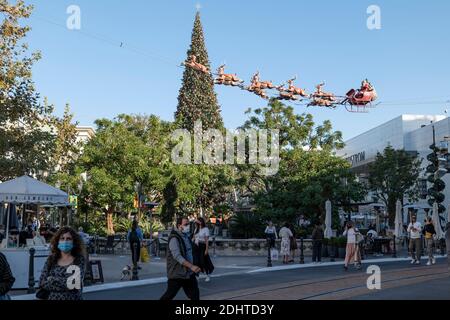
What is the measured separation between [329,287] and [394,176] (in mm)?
39706

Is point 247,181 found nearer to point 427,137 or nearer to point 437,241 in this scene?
point 437,241

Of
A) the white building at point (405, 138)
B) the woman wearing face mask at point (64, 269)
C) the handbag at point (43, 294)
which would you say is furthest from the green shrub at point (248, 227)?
the handbag at point (43, 294)

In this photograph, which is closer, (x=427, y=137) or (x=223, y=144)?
(x=223, y=144)

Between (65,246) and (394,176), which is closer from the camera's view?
(65,246)

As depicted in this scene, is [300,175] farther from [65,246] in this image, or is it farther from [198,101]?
[198,101]

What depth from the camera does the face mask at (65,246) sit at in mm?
5551

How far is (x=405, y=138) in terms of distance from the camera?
72.8 m

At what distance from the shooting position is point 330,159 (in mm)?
33750

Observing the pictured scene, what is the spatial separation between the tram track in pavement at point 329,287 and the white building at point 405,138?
42211 mm

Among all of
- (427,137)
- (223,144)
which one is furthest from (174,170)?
(427,137)

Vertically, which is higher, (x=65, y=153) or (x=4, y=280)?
(x=65, y=153)

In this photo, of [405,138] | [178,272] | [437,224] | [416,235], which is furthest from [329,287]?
[405,138]

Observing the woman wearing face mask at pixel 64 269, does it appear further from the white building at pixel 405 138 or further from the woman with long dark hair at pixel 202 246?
the white building at pixel 405 138
